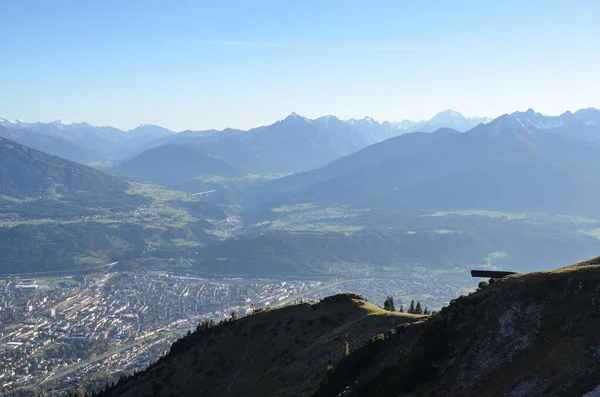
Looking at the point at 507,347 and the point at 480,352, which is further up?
the point at 507,347

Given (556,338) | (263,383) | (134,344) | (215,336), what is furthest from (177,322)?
(556,338)

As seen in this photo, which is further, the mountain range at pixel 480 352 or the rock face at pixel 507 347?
the mountain range at pixel 480 352

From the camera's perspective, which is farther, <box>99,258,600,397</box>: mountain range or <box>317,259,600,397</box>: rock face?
<box>99,258,600,397</box>: mountain range

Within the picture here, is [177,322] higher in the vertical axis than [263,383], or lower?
lower

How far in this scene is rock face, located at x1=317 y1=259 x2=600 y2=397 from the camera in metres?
29.1

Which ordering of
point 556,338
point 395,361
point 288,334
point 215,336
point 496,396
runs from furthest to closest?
point 215,336, point 288,334, point 395,361, point 556,338, point 496,396

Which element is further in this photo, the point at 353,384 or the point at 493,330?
the point at 353,384

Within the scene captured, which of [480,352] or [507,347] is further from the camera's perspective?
[480,352]

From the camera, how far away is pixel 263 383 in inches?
2295

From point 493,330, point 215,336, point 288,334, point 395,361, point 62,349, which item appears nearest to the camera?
point 493,330

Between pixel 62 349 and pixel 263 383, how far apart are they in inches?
4988

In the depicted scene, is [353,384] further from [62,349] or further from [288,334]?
[62,349]

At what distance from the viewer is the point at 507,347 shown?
1318 inches

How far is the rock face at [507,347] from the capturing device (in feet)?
95.6
